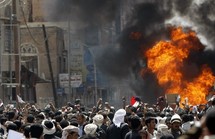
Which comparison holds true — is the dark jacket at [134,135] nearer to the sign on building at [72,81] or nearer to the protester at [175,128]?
the protester at [175,128]

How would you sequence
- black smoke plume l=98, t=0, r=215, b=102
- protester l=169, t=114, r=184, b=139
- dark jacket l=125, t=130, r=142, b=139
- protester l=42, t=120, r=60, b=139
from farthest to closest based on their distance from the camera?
1. black smoke plume l=98, t=0, r=215, b=102
2. protester l=169, t=114, r=184, b=139
3. dark jacket l=125, t=130, r=142, b=139
4. protester l=42, t=120, r=60, b=139

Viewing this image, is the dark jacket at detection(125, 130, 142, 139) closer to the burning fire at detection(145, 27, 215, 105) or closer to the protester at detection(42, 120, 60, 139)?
the protester at detection(42, 120, 60, 139)

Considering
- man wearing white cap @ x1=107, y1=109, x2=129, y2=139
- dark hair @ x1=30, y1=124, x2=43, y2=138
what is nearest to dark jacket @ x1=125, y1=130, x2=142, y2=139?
man wearing white cap @ x1=107, y1=109, x2=129, y2=139

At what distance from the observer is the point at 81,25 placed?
41219 mm

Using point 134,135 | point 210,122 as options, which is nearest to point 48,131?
point 134,135

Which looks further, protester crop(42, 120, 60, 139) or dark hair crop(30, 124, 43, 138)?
protester crop(42, 120, 60, 139)

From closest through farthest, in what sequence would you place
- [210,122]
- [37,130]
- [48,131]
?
[210,122] < [37,130] < [48,131]

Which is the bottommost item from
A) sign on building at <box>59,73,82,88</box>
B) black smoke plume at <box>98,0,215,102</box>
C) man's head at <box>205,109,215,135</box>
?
man's head at <box>205,109,215,135</box>

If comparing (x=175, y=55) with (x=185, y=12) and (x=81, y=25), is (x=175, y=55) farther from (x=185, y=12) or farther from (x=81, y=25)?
(x=81, y=25)

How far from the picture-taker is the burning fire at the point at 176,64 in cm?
3525

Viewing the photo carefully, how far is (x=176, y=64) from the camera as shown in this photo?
36.8 metres

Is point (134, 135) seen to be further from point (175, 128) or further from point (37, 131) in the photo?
point (37, 131)

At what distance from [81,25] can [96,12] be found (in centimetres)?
231

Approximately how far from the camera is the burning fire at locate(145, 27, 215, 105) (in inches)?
1388
